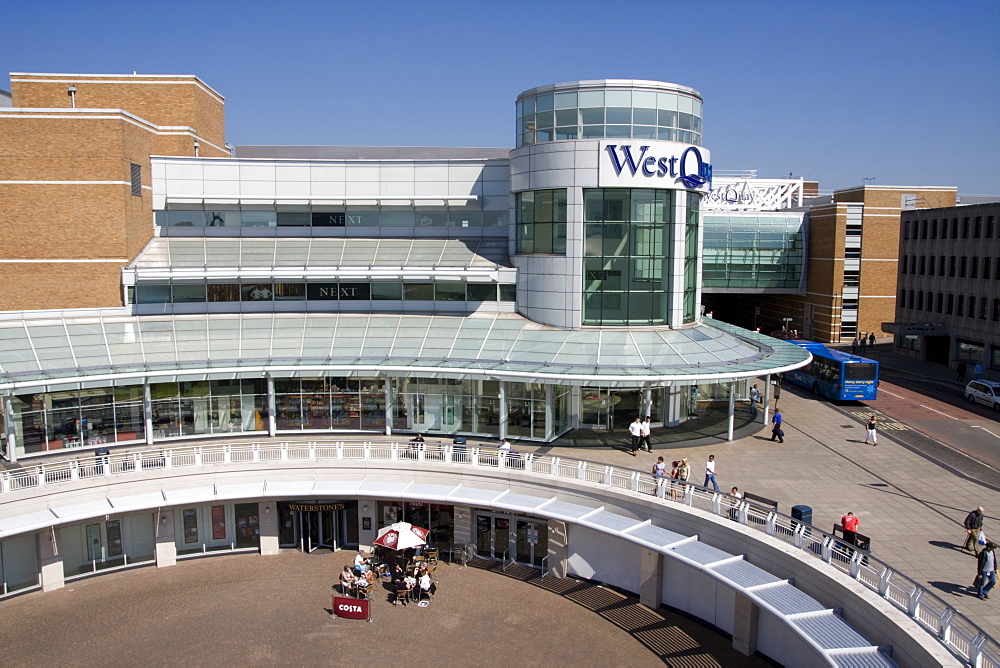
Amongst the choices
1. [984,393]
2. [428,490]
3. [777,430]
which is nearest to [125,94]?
[428,490]

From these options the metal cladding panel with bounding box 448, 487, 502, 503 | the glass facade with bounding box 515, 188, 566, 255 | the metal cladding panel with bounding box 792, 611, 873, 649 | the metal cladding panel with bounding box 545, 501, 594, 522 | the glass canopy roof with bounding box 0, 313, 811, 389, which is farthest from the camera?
the glass facade with bounding box 515, 188, 566, 255

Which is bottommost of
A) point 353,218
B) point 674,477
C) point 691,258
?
point 674,477

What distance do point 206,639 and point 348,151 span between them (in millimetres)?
45021

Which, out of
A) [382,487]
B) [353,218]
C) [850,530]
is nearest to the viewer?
[850,530]

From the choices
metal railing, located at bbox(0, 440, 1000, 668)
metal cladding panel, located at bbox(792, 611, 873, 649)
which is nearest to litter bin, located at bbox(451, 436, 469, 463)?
metal railing, located at bbox(0, 440, 1000, 668)

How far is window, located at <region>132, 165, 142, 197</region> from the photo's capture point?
115 ft

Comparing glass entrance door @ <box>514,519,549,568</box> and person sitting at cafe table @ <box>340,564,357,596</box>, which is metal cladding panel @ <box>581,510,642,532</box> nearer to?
glass entrance door @ <box>514,519,549,568</box>

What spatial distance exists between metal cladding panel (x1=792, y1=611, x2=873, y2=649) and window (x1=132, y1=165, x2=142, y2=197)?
3198cm

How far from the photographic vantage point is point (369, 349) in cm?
3216

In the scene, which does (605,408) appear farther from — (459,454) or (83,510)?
(83,510)

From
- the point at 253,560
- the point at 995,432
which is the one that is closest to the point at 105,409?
the point at 253,560

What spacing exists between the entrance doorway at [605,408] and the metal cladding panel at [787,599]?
1288 cm

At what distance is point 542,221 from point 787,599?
1947 centimetres

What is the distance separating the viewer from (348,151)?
59438 millimetres
